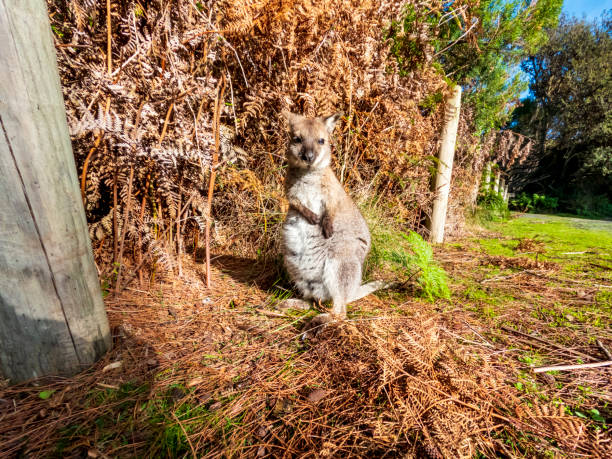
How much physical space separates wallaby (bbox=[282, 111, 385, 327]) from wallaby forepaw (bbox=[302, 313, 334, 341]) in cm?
30

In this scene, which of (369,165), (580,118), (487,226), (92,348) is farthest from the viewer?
(580,118)

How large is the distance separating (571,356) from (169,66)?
3647mm

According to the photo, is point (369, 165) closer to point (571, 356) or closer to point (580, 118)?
point (571, 356)

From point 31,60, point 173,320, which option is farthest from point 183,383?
point 31,60

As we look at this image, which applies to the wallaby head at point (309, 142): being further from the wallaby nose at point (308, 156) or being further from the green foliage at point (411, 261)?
the green foliage at point (411, 261)

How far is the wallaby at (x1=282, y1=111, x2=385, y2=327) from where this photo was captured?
2.40 meters

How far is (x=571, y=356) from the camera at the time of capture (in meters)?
1.71

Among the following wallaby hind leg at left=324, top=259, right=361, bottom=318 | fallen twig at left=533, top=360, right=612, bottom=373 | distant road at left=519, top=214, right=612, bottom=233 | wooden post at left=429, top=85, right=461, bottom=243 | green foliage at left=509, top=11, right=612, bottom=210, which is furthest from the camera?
green foliage at left=509, top=11, right=612, bottom=210

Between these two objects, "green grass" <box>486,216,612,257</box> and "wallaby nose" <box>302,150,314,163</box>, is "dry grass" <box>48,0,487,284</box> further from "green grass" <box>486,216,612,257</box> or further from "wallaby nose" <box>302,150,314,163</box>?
"green grass" <box>486,216,612,257</box>

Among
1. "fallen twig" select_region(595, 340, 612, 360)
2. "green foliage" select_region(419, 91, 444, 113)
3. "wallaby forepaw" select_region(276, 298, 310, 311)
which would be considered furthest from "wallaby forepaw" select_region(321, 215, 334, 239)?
"green foliage" select_region(419, 91, 444, 113)

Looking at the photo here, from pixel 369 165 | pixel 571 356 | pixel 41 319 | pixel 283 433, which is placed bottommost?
pixel 283 433

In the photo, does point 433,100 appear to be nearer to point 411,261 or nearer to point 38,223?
point 411,261

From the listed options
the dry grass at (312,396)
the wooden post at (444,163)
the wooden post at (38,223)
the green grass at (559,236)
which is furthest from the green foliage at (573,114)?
the wooden post at (38,223)

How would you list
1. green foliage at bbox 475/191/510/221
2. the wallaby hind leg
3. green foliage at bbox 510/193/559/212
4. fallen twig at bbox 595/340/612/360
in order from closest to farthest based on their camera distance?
fallen twig at bbox 595/340/612/360 < the wallaby hind leg < green foliage at bbox 475/191/510/221 < green foliage at bbox 510/193/559/212
